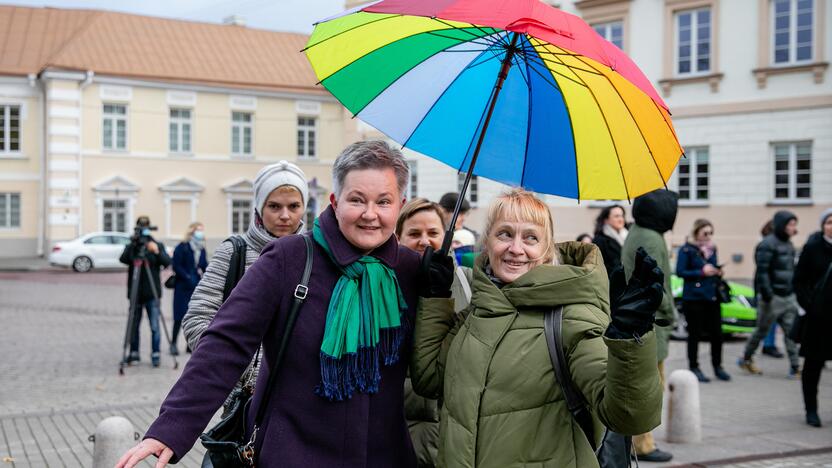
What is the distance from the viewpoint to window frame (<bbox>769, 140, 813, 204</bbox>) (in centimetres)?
2203

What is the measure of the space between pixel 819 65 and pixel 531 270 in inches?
857

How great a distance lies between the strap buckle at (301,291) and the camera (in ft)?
8.43

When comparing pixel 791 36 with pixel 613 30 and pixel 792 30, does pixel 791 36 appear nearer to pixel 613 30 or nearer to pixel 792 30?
pixel 792 30

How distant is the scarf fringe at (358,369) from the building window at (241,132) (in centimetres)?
3737

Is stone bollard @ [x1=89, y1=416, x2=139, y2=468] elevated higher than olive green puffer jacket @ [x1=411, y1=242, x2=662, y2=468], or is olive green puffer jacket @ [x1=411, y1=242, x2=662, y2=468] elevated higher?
olive green puffer jacket @ [x1=411, y1=242, x2=662, y2=468]

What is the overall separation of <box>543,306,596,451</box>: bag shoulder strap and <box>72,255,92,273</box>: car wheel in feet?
100

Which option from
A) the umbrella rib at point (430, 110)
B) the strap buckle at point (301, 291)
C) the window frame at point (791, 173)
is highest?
the window frame at point (791, 173)

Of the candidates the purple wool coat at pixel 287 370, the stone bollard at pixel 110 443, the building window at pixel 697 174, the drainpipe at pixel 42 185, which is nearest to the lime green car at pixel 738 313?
the stone bollard at pixel 110 443

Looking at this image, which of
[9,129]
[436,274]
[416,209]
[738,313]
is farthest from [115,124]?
[436,274]

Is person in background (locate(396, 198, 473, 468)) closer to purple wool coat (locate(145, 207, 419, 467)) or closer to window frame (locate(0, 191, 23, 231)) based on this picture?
purple wool coat (locate(145, 207, 419, 467))

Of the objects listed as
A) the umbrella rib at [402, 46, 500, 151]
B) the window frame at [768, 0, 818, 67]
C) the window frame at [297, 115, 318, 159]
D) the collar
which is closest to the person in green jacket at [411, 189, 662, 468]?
the collar

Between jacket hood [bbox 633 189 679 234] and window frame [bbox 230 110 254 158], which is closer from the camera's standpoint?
jacket hood [bbox 633 189 679 234]

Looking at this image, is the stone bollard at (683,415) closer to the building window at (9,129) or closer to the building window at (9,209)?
the building window at (9,209)

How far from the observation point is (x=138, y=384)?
31.3 feet
